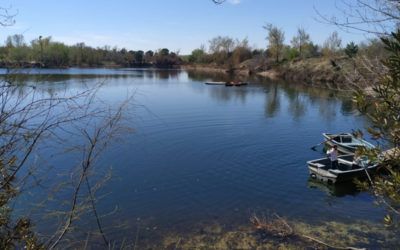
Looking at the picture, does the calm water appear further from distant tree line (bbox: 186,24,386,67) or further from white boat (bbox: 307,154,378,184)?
distant tree line (bbox: 186,24,386,67)

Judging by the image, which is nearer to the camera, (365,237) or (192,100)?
(365,237)

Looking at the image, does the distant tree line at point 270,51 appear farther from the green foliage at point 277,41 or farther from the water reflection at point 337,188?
the water reflection at point 337,188

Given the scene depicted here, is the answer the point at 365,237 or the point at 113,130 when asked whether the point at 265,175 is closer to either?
the point at 365,237

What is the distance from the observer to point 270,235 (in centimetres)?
1134

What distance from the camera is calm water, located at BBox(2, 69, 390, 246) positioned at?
42.5 ft

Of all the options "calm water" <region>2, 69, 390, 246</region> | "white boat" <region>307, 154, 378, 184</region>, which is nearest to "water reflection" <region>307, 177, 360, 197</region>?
"calm water" <region>2, 69, 390, 246</region>

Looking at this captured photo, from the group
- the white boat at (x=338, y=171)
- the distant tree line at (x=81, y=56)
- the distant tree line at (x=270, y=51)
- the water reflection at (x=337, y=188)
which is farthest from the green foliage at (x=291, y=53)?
the water reflection at (x=337, y=188)

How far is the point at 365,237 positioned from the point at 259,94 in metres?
37.2

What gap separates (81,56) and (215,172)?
99.5 metres

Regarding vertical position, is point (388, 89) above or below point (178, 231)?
above

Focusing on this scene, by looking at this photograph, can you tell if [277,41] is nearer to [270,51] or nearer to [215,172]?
[270,51]

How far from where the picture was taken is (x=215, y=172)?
57.7 ft

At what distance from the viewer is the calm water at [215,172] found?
12969 mm

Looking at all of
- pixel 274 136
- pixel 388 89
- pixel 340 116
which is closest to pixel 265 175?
pixel 274 136
